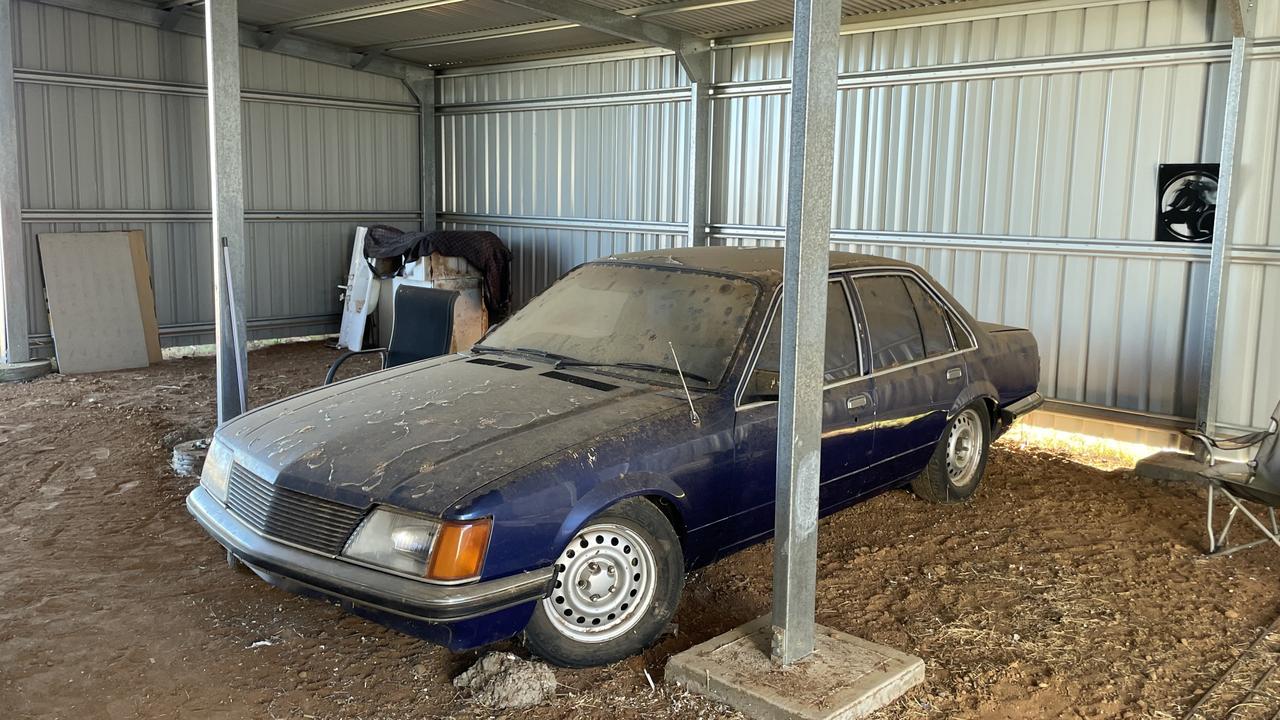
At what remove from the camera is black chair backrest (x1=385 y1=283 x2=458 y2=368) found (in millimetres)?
6477

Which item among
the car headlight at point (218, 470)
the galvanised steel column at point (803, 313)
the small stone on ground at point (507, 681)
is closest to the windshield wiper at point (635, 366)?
the galvanised steel column at point (803, 313)

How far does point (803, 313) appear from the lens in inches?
141

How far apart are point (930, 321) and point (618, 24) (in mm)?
5121

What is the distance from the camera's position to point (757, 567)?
5148 mm

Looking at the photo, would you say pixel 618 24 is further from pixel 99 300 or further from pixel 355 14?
pixel 99 300

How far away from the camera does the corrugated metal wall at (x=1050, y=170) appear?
24.4 ft

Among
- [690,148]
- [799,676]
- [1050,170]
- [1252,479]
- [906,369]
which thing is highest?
[690,148]

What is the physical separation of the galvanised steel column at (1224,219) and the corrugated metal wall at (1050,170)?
0.41 ft

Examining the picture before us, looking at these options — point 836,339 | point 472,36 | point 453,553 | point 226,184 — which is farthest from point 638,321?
point 472,36

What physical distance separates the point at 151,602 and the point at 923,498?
4181mm

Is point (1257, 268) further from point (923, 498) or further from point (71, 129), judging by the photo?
point (71, 129)

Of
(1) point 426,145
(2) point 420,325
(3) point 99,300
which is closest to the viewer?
(2) point 420,325

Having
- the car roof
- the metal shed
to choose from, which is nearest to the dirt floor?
the car roof

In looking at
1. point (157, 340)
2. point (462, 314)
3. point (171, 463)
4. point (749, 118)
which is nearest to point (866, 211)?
point (749, 118)
